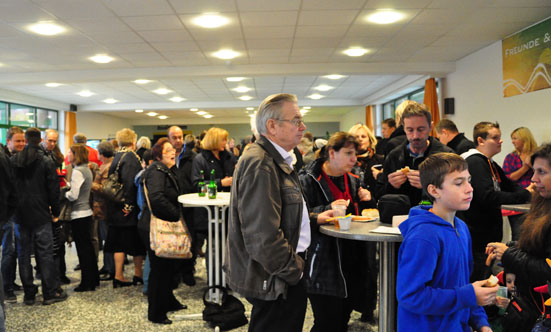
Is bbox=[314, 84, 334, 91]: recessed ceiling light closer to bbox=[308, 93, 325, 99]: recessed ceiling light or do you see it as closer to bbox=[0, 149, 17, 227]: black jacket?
bbox=[308, 93, 325, 99]: recessed ceiling light

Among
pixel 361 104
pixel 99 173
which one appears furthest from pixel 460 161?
pixel 361 104

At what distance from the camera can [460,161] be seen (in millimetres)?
1520

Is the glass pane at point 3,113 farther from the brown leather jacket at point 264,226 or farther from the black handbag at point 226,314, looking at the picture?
the brown leather jacket at point 264,226

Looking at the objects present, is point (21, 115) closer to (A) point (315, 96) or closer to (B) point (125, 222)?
(A) point (315, 96)

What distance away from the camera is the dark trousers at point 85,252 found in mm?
4039

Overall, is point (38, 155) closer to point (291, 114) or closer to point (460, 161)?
point (291, 114)

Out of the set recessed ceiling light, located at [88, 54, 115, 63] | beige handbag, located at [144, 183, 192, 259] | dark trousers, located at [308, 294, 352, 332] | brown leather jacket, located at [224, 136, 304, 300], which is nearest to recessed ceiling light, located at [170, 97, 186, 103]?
recessed ceiling light, located at [88, 54, 115, 63]

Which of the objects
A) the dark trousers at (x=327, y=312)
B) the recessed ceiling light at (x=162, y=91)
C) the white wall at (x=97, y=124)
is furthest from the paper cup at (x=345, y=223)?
the white wall at (x=97, y=124)

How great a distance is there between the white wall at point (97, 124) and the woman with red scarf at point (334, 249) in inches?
564

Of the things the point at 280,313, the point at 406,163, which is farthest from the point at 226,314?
the point at 406,163

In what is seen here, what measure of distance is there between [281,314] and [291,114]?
2.66 ft

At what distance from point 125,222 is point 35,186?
0.84 m

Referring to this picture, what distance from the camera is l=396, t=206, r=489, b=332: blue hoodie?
4.56ft

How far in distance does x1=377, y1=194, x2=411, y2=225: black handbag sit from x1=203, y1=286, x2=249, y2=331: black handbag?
161cm
